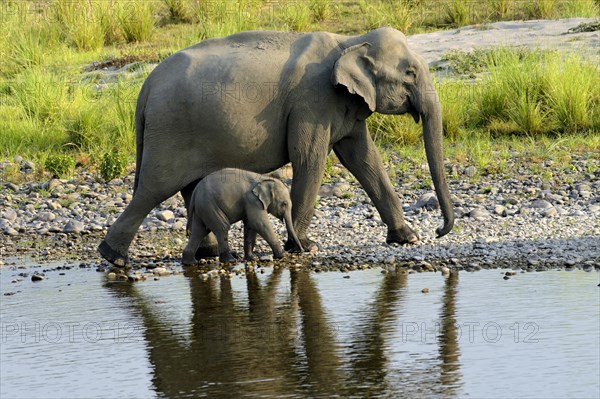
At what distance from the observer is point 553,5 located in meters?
21.0

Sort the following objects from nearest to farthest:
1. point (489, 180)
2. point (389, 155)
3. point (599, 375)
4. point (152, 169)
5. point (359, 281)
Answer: point (599, 375) → point (359, 281) → point (152, 169) → point (489, 180) → point (389, 155)

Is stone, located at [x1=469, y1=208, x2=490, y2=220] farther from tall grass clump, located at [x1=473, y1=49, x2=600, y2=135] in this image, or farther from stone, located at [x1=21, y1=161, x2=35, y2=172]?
stone, located at [x1=21, y1=161, x2=35, y2=172]

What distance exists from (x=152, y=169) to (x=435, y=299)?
2720 millimetres

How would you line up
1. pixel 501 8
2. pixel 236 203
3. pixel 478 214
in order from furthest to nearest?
pixel 501 8 < pixel 478 214 < pixel 236 203

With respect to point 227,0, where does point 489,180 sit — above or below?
below

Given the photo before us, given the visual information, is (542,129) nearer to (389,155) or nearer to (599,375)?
(389,155)

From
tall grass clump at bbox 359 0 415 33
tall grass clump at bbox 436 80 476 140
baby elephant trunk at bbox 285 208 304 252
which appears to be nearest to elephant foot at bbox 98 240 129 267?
baby elephant trunk at bbox 285 208 304 252

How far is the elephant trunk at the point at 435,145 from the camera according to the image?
1082 centimetres

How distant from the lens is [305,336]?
848 centimetres

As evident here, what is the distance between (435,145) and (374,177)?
621 mm

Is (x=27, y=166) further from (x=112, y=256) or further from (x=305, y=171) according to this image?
(x=305, y=171)

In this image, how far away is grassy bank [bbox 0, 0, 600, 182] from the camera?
1566 centimetres

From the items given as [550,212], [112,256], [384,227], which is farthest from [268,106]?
[550,212]

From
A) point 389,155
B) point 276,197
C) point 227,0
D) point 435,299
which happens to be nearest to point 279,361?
point 435,299
